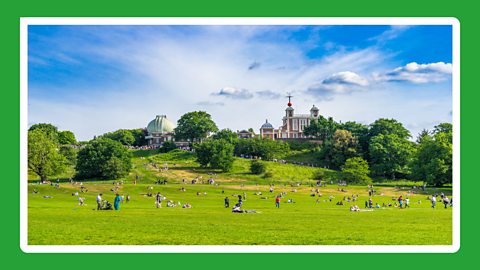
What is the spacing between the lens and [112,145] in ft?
171

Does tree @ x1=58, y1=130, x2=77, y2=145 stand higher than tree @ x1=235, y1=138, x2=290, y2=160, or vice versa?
tree @ x1=58, y1=130, x2=77, y2=145

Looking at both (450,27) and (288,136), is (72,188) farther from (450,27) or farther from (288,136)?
(288,136)

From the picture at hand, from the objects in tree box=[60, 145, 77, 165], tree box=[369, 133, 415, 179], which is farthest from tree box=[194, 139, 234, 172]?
tree box=[369, 133, 415, 179]

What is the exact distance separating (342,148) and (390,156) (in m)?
9.14

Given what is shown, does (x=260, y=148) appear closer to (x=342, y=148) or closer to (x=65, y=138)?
(x=342, y=148)

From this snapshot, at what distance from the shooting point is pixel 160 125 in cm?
9681

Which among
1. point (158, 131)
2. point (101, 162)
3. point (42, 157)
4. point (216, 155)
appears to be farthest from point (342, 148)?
point (158, 131)

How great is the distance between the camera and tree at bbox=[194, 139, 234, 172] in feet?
197

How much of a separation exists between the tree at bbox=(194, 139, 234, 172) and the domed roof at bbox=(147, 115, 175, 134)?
34.4 metres

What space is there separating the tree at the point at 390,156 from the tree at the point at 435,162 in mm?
9690

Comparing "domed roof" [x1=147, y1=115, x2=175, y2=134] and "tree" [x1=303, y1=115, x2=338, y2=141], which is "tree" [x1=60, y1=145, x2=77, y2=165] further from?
"tree" [x1=303, y1=115, x2=338, y2=141]

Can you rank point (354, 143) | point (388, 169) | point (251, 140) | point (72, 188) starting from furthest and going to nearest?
point (251, 140) < point (354, 143) < point (388, 169) < point (72, 188)
